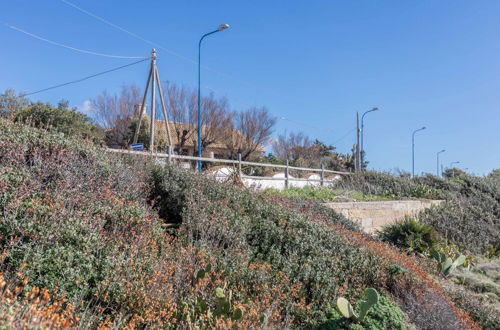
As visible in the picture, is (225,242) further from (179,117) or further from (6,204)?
(179,117)

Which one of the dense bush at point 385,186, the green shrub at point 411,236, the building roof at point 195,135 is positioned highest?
the building roof at point 195,135

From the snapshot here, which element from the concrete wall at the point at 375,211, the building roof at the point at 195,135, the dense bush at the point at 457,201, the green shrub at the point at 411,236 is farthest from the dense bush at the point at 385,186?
the building roof at the point at 195,135

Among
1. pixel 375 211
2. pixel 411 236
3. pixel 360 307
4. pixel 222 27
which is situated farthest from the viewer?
pixel 222 27

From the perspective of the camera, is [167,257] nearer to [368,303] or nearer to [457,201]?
[368,303]

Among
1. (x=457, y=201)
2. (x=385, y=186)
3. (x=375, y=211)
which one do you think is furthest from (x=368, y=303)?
(x=385, y=186)

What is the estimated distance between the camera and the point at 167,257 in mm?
5051

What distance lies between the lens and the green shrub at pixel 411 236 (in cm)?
1055

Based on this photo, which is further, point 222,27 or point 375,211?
point 222,27

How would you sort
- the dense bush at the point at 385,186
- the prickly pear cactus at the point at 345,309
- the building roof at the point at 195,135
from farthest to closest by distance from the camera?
the building roof at the point at 195,135
the dense bush at the point at 385,186
the prickly pear cactus at the point at 345,309

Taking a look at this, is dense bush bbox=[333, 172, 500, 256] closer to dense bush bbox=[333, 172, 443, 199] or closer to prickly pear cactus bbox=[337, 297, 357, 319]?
dense bush bbox=[333, 172, 443, 199]

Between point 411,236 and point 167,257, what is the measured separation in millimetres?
7443

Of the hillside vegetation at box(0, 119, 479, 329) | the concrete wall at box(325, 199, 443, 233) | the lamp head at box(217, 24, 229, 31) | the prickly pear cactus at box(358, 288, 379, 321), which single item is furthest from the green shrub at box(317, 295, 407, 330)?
the lamp head at box(217, 24, 229, 31)

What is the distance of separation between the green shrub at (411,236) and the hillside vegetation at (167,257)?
11.4ft

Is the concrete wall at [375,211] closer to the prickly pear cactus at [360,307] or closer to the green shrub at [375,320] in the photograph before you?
the green shrub at [375,320]
